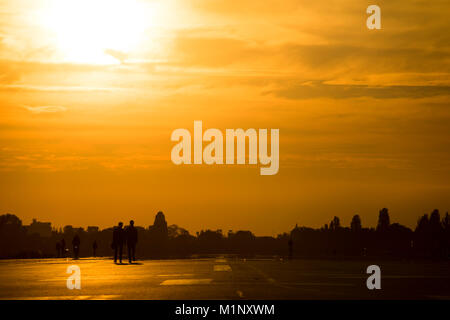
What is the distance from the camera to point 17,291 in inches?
1102

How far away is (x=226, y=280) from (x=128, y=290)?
254 inches

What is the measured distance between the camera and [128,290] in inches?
1085
